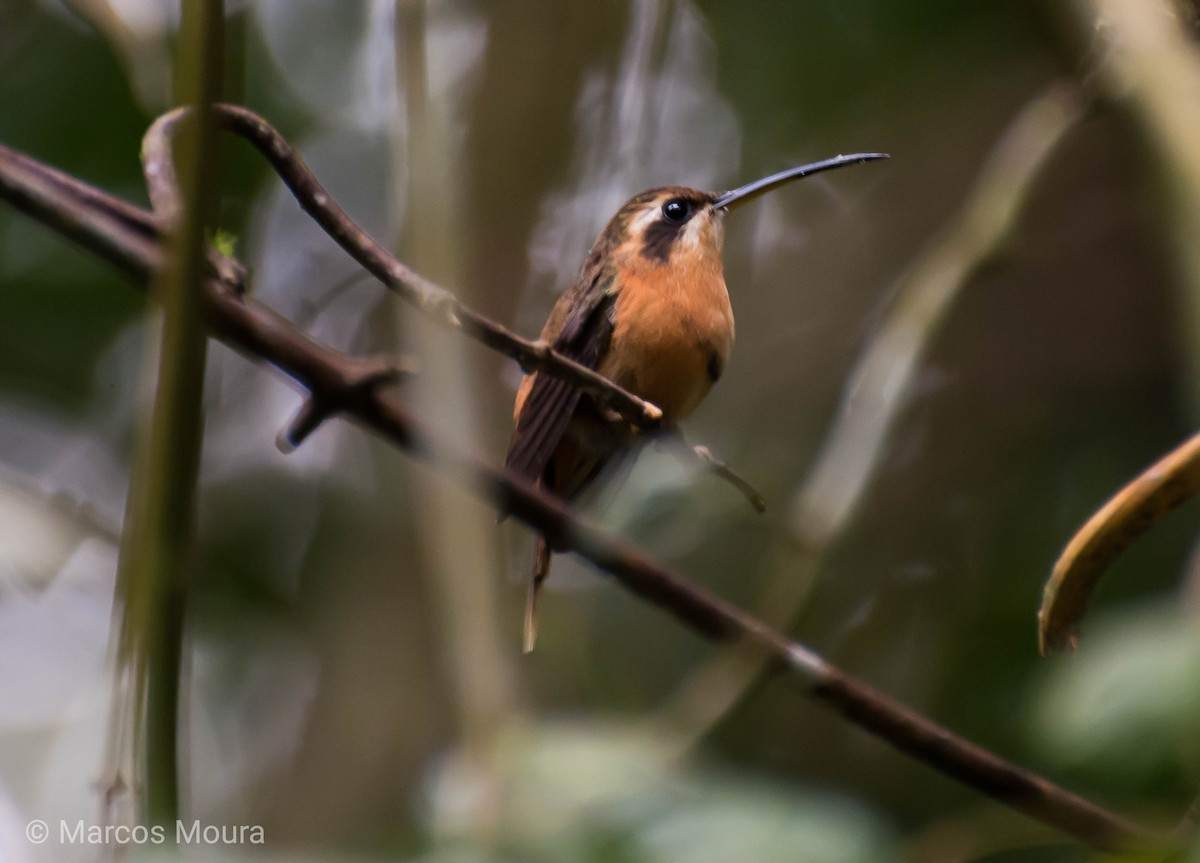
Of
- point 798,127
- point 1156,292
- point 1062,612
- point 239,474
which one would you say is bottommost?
point 1062,612

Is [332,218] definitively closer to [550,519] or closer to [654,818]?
[550,519]

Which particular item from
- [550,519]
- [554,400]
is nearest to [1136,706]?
[550,519]

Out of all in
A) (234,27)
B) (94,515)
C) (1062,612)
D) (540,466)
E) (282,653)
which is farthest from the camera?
(282,653)

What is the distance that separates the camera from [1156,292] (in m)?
4.88

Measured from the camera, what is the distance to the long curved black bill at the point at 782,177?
3.48 m

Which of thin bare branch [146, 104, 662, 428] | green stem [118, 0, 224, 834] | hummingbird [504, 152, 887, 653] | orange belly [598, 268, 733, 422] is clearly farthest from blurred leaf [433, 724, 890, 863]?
orange belly [598, 268, 733, 422]

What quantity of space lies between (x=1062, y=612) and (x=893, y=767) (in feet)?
10.6

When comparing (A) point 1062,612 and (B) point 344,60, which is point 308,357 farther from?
(B) point 344,60

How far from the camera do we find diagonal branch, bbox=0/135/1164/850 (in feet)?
4.22

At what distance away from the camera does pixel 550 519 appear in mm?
2141

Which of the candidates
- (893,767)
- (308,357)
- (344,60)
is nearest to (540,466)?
(308,357)

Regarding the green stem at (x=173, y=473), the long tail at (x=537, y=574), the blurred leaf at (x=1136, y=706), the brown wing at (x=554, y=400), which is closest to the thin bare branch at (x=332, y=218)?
the green stem at (x=173, y=473)

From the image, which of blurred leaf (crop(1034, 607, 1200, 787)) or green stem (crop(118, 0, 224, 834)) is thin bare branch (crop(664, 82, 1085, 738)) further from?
green stem (crop(118, 0, 224, 834))

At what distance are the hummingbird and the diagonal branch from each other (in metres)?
1.14
